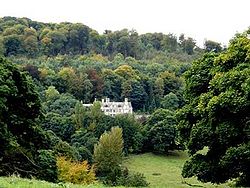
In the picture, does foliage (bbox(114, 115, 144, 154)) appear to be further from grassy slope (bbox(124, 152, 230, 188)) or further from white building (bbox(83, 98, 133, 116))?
white building (bbox(83, 98, 133, 116))

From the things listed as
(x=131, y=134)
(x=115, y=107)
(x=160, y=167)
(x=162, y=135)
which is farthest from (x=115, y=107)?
(x=160, y=167)

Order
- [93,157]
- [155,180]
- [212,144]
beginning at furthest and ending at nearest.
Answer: [93,157]
[155,180]
[212,144]

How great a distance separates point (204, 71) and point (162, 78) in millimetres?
130130

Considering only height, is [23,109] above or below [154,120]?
above

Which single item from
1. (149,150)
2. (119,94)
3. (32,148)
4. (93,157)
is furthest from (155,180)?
(119,94)

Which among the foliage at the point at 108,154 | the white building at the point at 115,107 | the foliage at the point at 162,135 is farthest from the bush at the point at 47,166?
the white building at the point at 115,107

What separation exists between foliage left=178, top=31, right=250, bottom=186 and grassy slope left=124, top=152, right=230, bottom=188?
33183mm

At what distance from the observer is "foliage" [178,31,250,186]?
26.6 meters

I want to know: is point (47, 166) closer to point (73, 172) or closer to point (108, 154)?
point (73, 172)

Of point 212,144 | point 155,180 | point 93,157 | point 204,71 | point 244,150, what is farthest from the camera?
point 93,157

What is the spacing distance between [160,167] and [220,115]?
180 ft

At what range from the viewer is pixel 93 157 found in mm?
79938

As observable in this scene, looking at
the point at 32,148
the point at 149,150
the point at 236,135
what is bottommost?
the point at 149,150

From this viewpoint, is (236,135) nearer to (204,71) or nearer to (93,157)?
(204,71)
